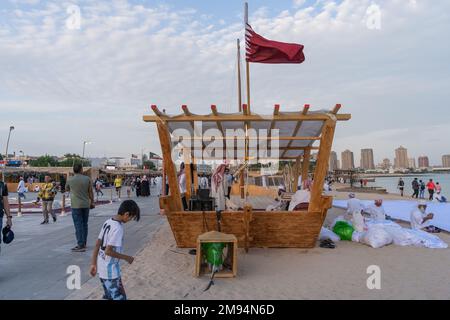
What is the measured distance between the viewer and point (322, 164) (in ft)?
23.6

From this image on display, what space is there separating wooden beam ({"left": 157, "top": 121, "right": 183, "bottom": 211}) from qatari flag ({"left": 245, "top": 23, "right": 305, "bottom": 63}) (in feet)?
8.79

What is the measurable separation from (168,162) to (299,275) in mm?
3331

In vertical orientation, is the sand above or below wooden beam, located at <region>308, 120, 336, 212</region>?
below

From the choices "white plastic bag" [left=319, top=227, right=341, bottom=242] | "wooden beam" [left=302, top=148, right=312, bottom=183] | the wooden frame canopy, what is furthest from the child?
"wooden beam" [left=302, top=148, right=312, bottom=183]

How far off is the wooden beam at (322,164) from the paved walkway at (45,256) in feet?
12.8

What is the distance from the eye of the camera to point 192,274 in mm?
5746

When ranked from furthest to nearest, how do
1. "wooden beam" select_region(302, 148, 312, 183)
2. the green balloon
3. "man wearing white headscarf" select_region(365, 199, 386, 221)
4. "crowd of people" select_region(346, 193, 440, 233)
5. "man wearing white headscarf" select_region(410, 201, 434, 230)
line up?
"wooden beam" select_region(302, 148, 312, 183), "man wearing white headscarf" select_region(365, 199, 386, 221), "man wearing white headscarf" select_region(410, 201, 434, 230), "crowd of people" select_region(346, 193, 440, 233), the green balloon

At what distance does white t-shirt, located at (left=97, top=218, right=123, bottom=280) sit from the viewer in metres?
3.32

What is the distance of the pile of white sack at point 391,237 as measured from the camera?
8008 mm

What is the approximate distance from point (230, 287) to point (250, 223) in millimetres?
2278

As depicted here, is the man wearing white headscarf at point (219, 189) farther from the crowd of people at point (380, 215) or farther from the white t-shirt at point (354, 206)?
the white t-shirt at point (354, 206)

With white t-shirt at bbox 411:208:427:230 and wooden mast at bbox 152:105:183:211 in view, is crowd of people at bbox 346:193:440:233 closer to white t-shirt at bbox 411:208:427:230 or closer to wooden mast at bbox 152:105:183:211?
white t-shirt at bbox 411:208:427:230
